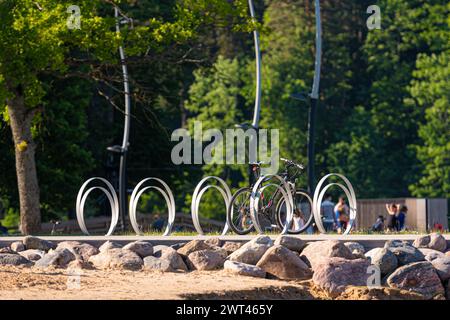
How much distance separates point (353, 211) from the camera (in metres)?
25.6

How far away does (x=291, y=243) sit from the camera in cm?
2244

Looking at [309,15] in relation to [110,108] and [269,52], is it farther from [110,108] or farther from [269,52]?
[110,108]

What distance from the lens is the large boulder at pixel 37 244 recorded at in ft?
78.6

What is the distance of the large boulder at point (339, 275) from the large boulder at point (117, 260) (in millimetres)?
2744

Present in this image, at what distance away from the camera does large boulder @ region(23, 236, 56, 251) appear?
23953 mm

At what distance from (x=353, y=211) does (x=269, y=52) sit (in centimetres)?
5734

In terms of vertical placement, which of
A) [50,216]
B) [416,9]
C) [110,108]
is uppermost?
[416,9]

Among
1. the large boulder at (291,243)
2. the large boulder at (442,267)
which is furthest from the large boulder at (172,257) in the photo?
the large boulder at (442,267)

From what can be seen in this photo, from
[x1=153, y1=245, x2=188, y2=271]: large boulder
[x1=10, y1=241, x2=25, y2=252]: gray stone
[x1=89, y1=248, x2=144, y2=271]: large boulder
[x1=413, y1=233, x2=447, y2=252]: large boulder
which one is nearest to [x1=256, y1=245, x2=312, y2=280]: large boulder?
[x1=153, y1=245, x2=188, y2=271]: large boulder

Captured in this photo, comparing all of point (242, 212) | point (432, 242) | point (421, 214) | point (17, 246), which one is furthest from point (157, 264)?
point (421, 214)

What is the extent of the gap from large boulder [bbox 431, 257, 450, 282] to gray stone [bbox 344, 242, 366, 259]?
1.10 m

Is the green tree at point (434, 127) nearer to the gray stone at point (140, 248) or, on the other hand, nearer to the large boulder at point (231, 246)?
the large boulder at point (231, 246)

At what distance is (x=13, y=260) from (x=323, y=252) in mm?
4748
